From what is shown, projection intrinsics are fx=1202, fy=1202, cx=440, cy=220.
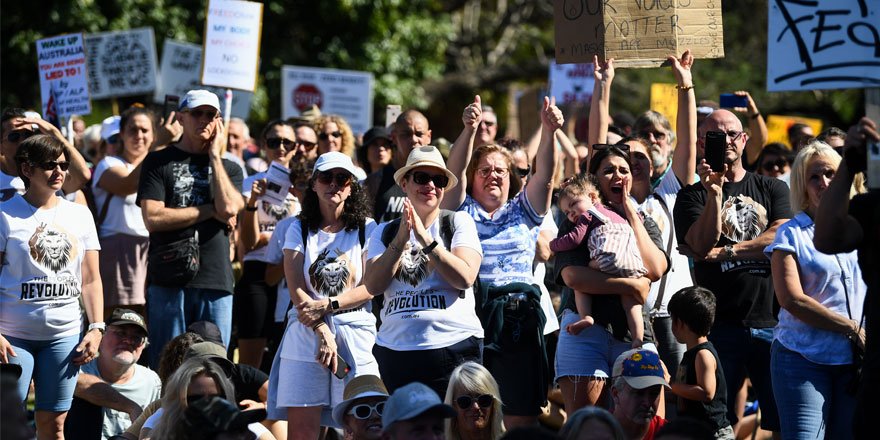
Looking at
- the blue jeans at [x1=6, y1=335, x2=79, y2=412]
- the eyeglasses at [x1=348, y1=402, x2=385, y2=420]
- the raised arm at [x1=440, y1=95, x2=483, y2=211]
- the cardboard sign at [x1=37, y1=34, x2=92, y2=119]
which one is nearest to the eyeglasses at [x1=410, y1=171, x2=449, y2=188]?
the raised arm at [x1=440, y1=95, x2=483, y2=211]

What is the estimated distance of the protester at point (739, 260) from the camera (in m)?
6.84

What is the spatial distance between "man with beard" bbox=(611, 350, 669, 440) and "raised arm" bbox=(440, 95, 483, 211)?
4.75 feet

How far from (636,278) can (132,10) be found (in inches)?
A: 542

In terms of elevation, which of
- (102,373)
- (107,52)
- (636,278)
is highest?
(107,52)

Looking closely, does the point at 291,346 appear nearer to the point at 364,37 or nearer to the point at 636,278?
the point at 636,278

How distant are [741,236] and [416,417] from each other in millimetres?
2873

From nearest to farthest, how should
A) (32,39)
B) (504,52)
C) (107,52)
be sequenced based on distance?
1. (107,52)
2. (32,39)
3. (504,52)

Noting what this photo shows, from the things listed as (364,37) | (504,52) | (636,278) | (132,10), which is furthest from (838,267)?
(504,52)

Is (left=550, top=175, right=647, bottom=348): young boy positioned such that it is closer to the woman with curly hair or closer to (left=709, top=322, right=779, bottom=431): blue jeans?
(left=709, top=322, right=779, bottom=431): blue jeans

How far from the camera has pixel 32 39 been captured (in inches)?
701

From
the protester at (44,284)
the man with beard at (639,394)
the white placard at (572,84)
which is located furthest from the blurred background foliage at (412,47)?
the man with beard at (639,394)

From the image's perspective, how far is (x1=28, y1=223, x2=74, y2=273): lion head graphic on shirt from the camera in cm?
651

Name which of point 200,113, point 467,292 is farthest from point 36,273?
point 467,292

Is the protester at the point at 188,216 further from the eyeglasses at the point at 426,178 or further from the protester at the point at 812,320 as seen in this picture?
the protester at the point at 812,320
